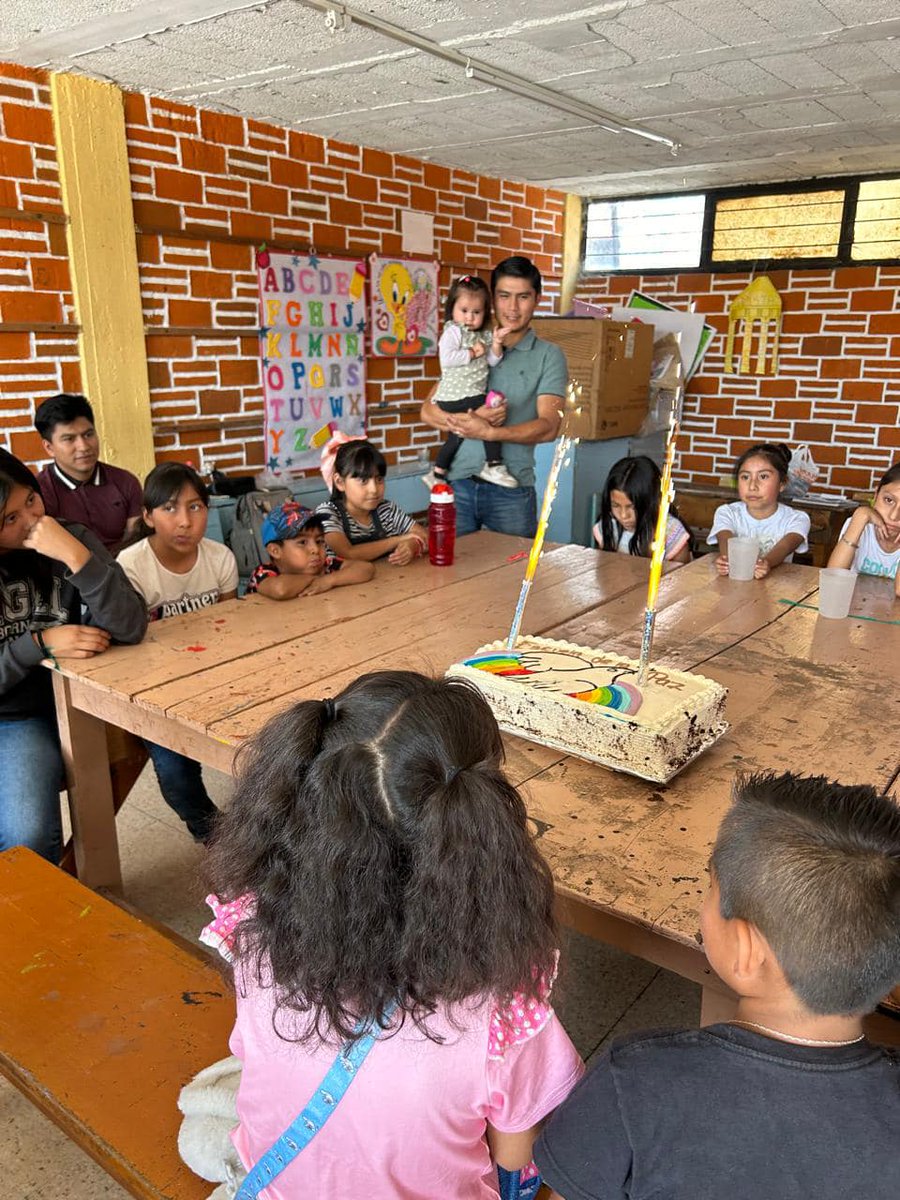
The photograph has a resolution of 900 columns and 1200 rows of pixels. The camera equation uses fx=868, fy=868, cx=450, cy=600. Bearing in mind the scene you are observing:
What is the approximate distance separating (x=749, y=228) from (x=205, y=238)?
12.1 feet

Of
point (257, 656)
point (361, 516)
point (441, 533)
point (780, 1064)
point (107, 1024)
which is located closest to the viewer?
point (780, 1064)

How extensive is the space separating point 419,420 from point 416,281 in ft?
2.64

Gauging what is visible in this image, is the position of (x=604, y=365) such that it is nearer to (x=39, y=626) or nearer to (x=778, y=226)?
(x=778, y=226)

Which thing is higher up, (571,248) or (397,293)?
(571,248)

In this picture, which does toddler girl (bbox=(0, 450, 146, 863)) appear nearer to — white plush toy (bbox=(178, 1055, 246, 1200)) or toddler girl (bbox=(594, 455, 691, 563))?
white plush toy (bbox=(178, 1055, 246, 1200))

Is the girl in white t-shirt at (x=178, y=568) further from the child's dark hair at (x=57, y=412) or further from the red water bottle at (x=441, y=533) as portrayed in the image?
the child's dark hair at (x=57, y=412)

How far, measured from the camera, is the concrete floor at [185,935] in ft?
5.57

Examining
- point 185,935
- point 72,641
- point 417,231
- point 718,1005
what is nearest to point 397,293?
point 417,231

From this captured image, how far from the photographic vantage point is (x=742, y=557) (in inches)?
110

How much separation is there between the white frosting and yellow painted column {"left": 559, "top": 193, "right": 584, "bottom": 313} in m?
5.23

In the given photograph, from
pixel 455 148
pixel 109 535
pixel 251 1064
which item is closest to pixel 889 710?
pixel 251 1064

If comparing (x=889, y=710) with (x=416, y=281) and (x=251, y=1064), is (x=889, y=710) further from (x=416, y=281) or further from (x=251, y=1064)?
(x=416, y=281)

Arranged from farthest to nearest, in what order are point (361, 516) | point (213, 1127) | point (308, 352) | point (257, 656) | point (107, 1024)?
point (308, 352) → point (361, 516) → point (257, 656) → point (107, 1024) → point (213, 1127)

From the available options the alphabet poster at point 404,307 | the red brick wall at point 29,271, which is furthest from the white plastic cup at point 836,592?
the alphabet poster at point 404,307
